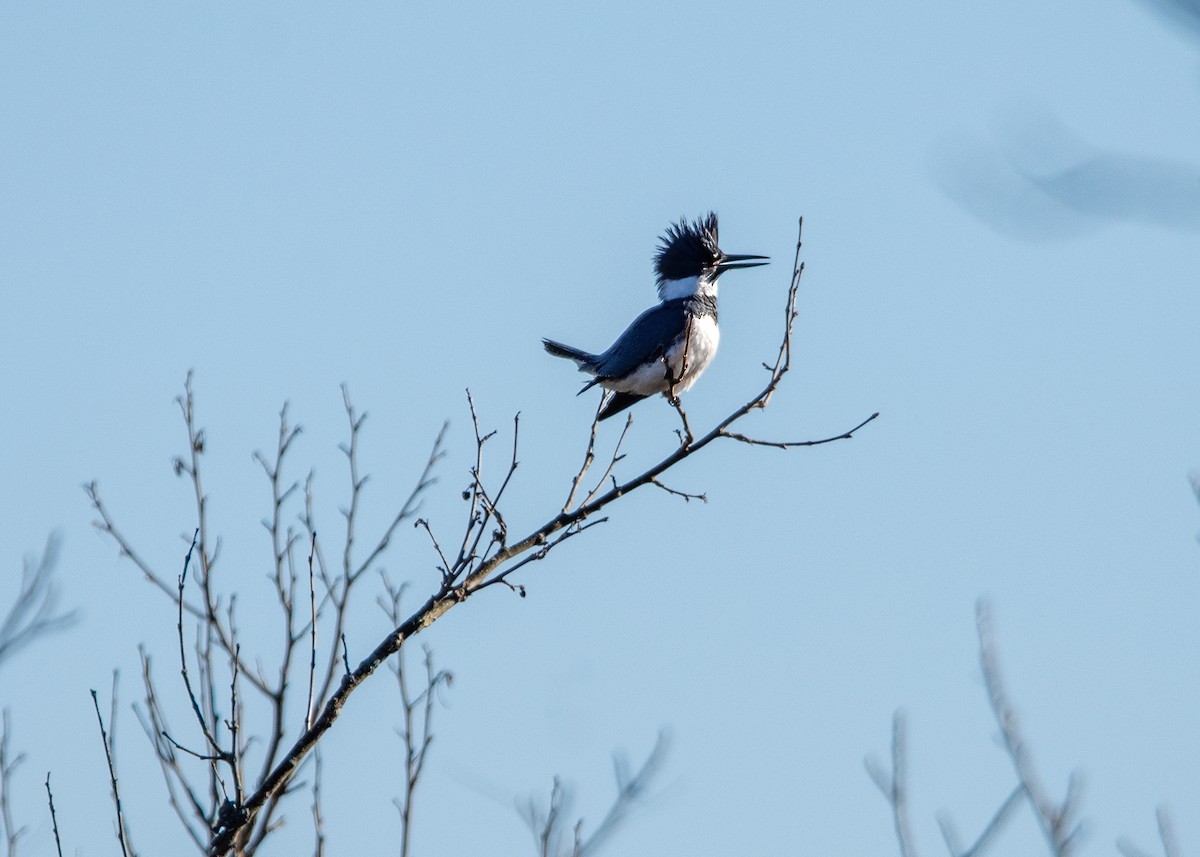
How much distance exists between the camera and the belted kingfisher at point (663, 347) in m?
7.48

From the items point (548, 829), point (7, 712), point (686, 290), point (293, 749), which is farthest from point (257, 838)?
point (686, 290)

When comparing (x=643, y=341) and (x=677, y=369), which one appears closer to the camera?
(x=677, y=369)

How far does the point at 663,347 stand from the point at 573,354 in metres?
0.61

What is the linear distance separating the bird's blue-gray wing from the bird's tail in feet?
0.23

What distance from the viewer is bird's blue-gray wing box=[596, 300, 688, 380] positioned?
24.7 feet

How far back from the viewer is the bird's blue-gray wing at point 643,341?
7.51 meters

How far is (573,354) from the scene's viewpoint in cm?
797

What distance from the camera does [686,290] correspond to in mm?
8531

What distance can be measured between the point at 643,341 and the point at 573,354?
0.49 metres

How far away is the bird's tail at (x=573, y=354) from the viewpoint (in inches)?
309

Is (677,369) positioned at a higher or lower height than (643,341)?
lower

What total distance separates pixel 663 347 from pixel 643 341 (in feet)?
0.40

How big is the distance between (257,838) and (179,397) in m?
1.64

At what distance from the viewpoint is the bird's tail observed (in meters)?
7.86
